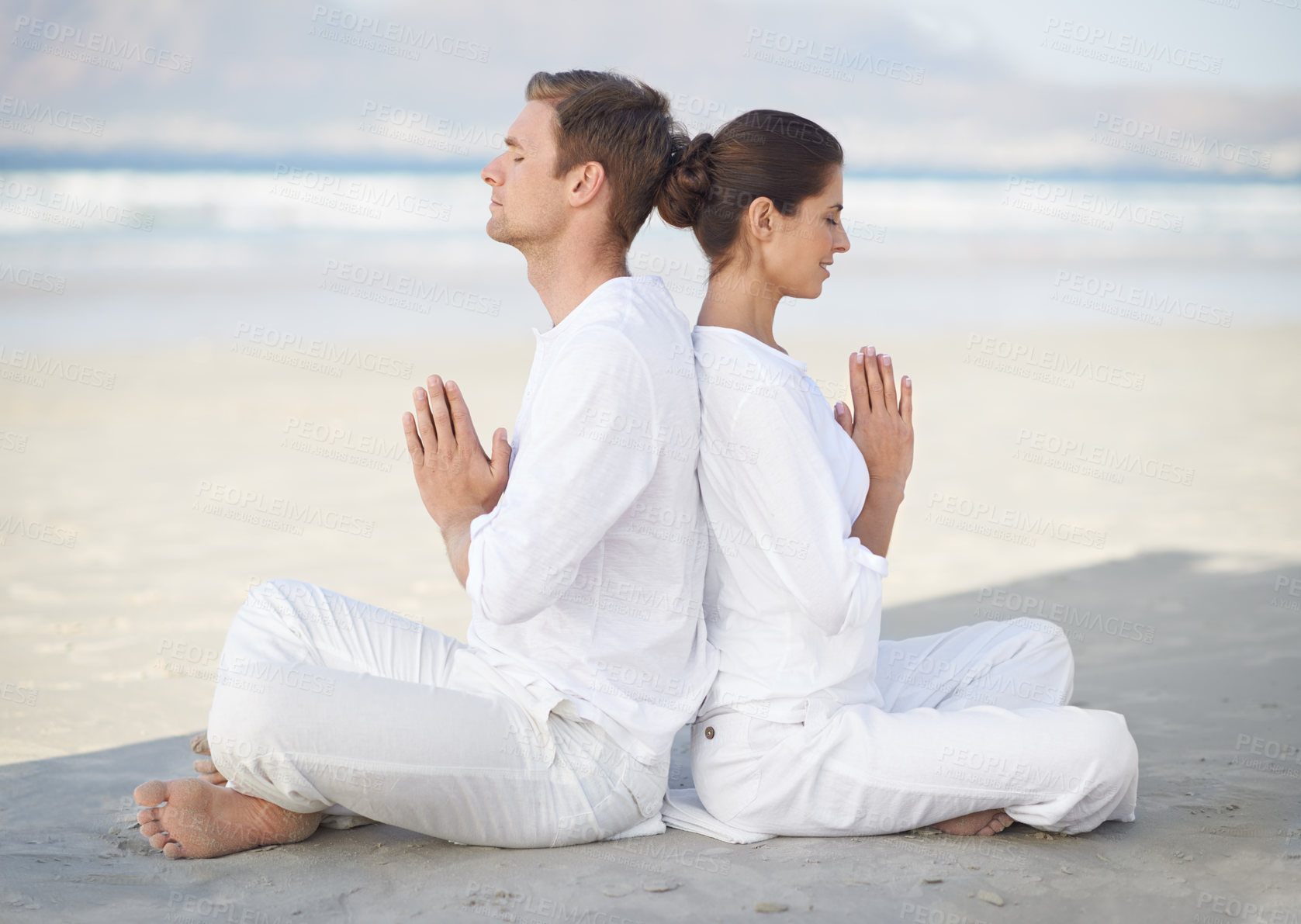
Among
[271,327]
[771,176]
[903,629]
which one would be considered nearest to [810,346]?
[271,327]

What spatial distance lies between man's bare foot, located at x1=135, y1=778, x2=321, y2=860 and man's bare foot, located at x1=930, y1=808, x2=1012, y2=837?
1665mm

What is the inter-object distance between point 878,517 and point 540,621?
965 mm

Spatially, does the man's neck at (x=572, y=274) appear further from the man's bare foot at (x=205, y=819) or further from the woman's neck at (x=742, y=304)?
the man's bare foot at (x=205, y=819)

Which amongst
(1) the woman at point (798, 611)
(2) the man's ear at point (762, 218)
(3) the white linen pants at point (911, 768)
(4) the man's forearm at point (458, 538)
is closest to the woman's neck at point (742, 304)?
(1) the woman at point (798, 611)

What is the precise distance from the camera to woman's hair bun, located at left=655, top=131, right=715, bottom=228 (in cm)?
307

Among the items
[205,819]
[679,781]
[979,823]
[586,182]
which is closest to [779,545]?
[979,823]

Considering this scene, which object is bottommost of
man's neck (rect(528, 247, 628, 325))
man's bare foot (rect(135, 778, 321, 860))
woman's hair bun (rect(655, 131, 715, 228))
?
man's bare foot (rect(135, 778, 321, 860))

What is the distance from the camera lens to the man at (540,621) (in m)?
2.69

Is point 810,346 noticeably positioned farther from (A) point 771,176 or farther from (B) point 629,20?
(B) point 629,20

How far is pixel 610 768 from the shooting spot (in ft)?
9.49

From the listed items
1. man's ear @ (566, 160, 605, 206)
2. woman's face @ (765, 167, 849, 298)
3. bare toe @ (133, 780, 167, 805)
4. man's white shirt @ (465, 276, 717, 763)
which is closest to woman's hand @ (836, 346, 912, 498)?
woman's face @ (765, 167, 849, 298)

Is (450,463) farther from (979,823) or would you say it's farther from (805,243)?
(979,823)

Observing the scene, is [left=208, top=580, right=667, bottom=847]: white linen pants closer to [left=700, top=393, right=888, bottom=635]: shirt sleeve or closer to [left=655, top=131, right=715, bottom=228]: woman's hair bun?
[left=700, top=393, right=888, bottom=635]: shirt sleeve

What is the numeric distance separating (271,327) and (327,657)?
36.8ft
